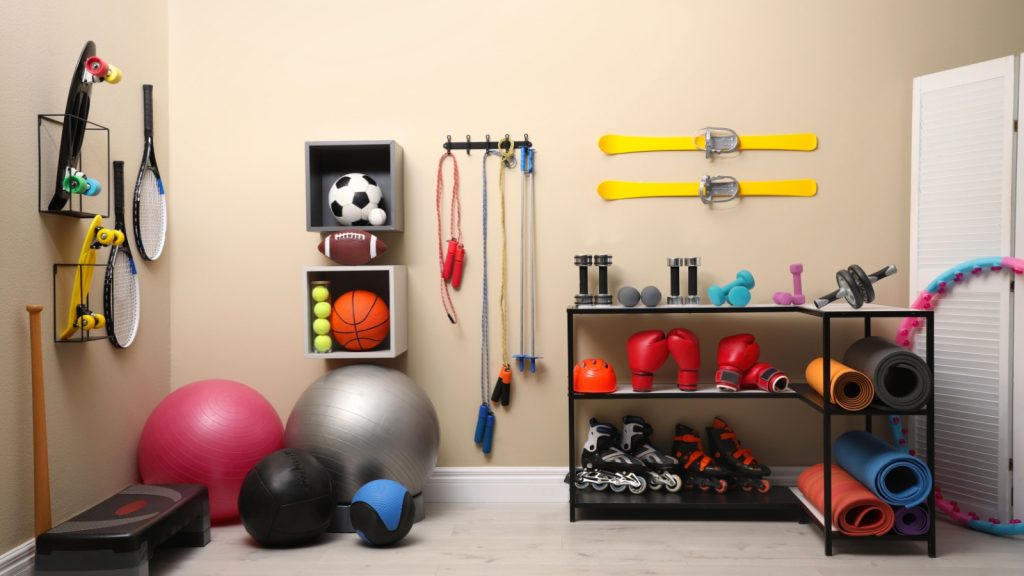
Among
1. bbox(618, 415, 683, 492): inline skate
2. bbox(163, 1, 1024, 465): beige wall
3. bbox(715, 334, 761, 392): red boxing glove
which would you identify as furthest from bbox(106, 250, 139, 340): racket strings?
bbox(715, 334, 761, 392): red boxing glove

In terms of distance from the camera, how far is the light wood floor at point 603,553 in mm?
2547

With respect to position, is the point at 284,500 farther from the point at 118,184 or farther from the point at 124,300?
the point at 118,184

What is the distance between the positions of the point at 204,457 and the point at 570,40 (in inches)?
91.4

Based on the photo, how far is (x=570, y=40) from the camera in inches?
132

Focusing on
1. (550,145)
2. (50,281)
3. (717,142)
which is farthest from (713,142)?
(50,281)

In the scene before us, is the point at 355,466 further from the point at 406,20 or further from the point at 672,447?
the point at 406,20

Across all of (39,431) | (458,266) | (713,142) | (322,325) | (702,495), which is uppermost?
(713,142)

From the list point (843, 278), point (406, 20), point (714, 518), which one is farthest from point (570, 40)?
point (714, 518)

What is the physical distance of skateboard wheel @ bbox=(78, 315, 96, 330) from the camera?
2.60m

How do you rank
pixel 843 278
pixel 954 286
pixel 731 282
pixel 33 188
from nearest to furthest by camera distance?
pixel 33 188
pixel 843 278
pixel 954 286
pixel 731 282

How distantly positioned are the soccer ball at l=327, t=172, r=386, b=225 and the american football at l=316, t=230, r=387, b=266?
0.25 ft

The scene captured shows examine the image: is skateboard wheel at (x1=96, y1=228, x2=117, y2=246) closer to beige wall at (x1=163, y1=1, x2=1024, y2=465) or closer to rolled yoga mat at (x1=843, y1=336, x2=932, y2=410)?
beige wall at (x1=163, y1=1, x2=1024, y2=465)

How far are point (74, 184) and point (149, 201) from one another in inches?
26.0

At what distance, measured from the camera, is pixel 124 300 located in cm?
296
